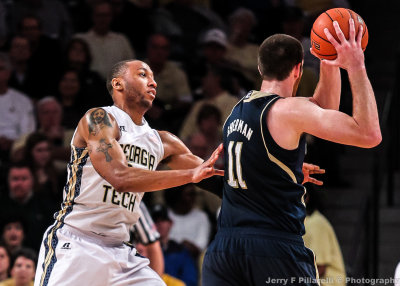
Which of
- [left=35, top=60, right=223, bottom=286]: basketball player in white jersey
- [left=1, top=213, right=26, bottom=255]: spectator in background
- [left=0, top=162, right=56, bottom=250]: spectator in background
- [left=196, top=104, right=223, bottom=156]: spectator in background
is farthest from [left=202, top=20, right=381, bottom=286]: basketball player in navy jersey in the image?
[left=196, top=104, right=223, bottom=156]: spectator in background

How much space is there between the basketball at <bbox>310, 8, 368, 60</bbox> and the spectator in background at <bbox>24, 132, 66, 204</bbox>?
4.79m

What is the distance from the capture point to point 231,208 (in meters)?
4.61

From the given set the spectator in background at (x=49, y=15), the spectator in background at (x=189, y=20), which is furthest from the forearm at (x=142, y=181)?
the spectator in background at (x=189, y=20)

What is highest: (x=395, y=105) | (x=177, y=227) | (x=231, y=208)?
(x=395, y=105)

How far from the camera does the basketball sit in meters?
4.61

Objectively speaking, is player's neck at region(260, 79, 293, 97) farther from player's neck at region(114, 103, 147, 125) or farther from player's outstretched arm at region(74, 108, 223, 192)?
player's neck at region(114, 103, 147, 125)

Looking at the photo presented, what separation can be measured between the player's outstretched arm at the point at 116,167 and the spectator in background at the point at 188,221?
12.1 ft

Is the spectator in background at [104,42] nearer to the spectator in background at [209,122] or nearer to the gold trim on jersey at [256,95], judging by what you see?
the spectator in background at [209,122]

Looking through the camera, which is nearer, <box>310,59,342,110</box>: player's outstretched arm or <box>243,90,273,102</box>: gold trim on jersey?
<box>243,90,273,102</box>: gold trim on jersey

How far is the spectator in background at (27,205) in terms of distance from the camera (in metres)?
8.41

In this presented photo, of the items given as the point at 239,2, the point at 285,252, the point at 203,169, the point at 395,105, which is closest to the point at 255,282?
the point at 285,252

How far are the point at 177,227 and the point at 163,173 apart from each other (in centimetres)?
408

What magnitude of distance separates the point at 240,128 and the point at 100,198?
3.74 ft

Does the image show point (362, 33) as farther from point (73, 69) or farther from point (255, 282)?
point (73, 69)
